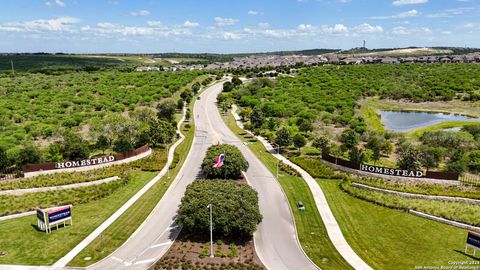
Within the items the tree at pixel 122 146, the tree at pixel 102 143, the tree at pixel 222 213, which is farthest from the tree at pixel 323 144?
the tree at pixel 102 143

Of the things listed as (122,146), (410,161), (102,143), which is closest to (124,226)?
(122,146)

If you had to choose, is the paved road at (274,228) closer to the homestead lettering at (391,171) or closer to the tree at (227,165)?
the tree at (227,165)

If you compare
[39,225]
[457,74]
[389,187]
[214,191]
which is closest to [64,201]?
[39,225]

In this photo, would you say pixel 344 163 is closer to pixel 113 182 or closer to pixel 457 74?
pixel 113 182

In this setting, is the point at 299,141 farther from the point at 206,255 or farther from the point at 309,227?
the point at 206,255

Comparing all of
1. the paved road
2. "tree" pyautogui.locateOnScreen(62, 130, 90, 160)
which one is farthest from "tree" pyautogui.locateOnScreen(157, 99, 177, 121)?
"tree" pyautogui.locateOnScreen(62, 130, 90, 160)

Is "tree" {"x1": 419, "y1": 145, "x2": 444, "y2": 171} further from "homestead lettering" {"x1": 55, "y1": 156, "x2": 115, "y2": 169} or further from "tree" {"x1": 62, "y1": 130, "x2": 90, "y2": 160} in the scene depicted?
"tree" {"x1": 62, "y1": 130, "x2": 90, "y2": 160}
